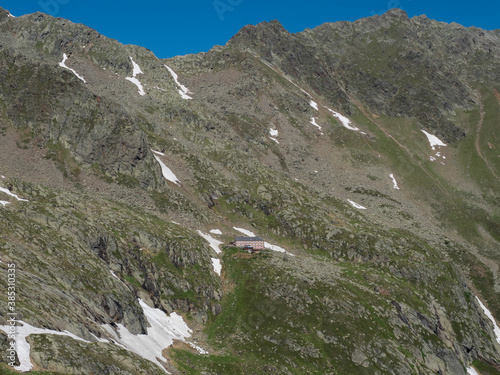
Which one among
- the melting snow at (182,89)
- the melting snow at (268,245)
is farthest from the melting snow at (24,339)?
the melting snow at (182,89)

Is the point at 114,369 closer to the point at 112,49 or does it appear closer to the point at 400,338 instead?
the point at 400,338

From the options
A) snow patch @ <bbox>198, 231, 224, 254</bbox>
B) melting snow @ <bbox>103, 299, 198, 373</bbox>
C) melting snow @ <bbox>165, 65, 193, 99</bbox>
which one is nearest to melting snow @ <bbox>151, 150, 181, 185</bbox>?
snow patch @ <bbox>198, 231, 224, 254</bbox>

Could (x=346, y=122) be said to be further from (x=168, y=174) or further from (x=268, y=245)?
(x=268, y=245)

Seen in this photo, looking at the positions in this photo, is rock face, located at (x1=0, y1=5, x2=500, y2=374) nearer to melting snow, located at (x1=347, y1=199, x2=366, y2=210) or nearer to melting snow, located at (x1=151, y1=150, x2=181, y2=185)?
melting snow, located at (x1=151, y1=150, x2=181, y2=185)

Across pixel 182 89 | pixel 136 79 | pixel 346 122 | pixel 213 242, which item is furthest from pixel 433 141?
pixel 213 242

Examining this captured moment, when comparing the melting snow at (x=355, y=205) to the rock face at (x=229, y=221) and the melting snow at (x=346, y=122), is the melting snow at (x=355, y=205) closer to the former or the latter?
the rock face at (x=229, y=221)
